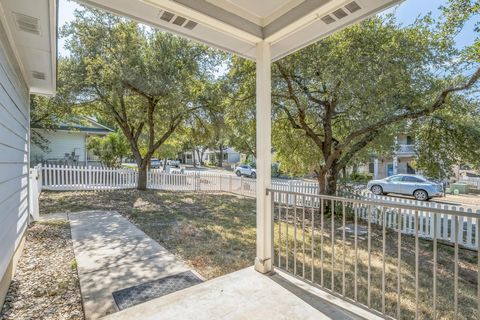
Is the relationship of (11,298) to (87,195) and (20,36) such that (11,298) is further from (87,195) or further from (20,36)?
(87,195)

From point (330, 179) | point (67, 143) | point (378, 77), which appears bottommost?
point (330, 179)

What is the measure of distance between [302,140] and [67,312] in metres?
7.11

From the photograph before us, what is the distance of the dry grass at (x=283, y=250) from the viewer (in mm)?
2953

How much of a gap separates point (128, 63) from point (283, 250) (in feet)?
22.0

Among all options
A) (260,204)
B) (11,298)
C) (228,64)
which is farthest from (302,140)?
(11,298)

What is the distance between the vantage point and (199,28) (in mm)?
2516

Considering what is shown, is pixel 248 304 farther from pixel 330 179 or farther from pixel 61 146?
pixel 61 146

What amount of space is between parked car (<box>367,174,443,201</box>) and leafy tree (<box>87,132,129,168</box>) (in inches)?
564

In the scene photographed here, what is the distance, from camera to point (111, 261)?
327cm

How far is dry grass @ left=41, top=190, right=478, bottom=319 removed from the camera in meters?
2.95

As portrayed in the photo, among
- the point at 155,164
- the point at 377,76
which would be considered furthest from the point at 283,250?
the point at 155,164

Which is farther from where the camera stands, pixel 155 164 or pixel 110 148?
pixel 155 164

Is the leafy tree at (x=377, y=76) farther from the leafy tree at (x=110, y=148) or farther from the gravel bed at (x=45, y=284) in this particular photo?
the leafy tree at (x=110, y=148)

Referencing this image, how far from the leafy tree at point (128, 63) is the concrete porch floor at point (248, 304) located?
248 inches
